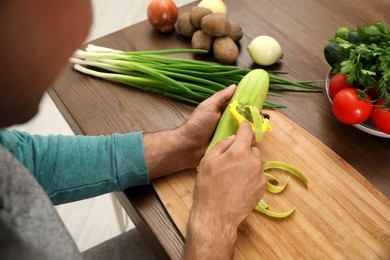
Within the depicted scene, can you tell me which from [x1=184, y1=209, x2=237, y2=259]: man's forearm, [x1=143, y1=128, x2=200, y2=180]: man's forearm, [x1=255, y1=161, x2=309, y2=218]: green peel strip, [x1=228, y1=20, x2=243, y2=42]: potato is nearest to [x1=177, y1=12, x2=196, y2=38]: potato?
[x1=228, y1=20, x2=243, y2=42]: potato

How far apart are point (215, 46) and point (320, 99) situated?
362mm

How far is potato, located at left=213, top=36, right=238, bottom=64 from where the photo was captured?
1.29m

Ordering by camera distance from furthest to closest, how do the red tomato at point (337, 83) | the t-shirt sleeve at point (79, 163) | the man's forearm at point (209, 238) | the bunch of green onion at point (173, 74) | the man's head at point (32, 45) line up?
1. the bunch of green onion at point (173, 74)
2. the red tomato at point (337, 83)
3. the t-shirt sleeve at point (79, 163)
4. the man's forearm at point (209, 238)
5. the man's head at point (32, 45)

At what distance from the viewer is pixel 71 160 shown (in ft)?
3.36

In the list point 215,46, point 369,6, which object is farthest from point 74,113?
point 369,6

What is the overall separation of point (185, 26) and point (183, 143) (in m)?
0.51

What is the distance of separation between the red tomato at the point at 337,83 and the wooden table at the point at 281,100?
76mm

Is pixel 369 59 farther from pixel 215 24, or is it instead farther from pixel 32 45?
pixel 32 45

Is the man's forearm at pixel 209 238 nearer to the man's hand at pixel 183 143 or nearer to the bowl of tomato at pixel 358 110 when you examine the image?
the man's hand at pixel 183 143

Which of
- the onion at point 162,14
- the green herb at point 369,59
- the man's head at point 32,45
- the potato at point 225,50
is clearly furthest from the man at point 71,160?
the onion at point 162,14

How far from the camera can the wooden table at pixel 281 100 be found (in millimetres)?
1031

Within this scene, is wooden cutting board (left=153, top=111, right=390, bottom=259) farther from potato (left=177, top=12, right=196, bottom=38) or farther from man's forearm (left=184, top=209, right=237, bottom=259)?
potato (left=177, top=12, right=196, bottom=38)

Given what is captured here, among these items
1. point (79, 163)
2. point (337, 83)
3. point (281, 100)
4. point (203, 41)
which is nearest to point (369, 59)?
point (337, 83)

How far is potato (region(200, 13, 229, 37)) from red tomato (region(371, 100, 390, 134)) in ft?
1.66
